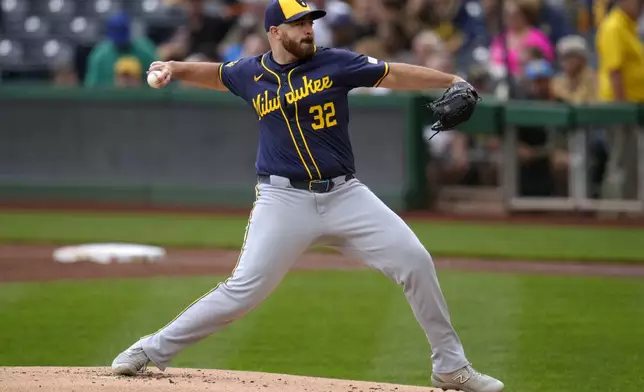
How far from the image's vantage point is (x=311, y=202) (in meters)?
5.39

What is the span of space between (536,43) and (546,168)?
157cm

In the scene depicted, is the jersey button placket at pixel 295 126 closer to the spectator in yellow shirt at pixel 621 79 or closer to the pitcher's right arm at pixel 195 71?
the pitcher's right arm at pixel 195 71

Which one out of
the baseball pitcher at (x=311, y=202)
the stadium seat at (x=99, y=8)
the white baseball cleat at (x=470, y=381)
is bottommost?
the white baseball cleat at (x=470, y=381)

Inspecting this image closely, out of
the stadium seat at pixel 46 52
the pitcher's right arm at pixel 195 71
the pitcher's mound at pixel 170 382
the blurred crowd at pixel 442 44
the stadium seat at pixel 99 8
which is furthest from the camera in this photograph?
the stadium seat at pixel 99 8

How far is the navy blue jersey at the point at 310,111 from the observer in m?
5.41

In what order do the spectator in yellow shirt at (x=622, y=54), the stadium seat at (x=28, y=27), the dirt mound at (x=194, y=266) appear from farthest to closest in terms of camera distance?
the stadium seat at (x=28, y=27) < the spectator in yellow shirt at (x=622, y=54) < the dirt mound at (x=194, y=266)

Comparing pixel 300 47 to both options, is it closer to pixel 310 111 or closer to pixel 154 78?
pixel 310 111

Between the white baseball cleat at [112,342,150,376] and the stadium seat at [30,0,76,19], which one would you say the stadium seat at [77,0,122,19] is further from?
the white baseball cleat at [112,342,150,376]

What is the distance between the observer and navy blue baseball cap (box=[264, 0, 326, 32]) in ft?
17.6

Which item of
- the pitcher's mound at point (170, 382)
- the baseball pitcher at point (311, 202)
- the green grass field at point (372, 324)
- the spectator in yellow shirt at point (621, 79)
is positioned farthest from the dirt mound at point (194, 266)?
the baseball pitcher at point (311, 202)

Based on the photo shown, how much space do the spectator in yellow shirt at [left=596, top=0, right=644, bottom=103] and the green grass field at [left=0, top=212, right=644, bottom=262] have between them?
5.05ft

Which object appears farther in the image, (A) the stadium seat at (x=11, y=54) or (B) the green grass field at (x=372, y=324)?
(A) the stadium seat at (x=11, y=54)

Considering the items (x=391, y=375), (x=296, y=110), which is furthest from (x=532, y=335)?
(x=296, y=110)

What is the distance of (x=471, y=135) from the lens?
567 inches
